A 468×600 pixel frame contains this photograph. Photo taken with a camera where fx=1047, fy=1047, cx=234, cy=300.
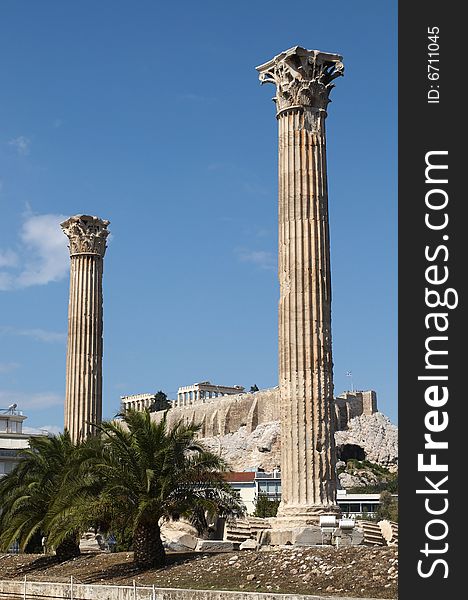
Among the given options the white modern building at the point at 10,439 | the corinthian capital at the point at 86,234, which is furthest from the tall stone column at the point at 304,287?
the white modern building at the point at 10,439

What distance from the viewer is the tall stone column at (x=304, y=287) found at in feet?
73.5

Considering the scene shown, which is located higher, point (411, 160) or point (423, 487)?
point (411, 160)

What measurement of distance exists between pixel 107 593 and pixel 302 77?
1217cm

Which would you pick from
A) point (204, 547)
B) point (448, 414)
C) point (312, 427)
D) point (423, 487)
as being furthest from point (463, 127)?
point (204, 547)

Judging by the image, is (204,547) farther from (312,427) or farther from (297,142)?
(297,142)

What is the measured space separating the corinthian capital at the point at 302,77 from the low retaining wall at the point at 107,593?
11356 mm

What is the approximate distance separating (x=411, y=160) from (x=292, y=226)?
12801 mm

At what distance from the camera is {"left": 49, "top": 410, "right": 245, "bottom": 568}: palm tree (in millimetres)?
22875

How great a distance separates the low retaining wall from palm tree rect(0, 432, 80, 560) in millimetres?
2214

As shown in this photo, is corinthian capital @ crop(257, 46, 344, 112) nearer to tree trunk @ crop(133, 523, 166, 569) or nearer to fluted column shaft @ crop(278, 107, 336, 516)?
fluted column shaft @ crop(278, 107, 336, 516)

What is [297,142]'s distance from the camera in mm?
23953

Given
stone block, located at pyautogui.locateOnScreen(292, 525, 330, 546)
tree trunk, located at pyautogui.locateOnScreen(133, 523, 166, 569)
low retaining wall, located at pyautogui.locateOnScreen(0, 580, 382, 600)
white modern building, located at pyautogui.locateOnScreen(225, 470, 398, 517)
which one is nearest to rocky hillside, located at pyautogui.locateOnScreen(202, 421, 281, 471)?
white modern building, located at pyautogui.locateOnScreen(225, 470, 398, 517)

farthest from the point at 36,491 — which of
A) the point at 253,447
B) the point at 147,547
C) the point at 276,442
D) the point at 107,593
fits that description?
the point at 253,447

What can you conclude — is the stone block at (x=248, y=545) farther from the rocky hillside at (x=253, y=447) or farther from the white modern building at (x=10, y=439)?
the rocky hillside at (x=253, y=447)
